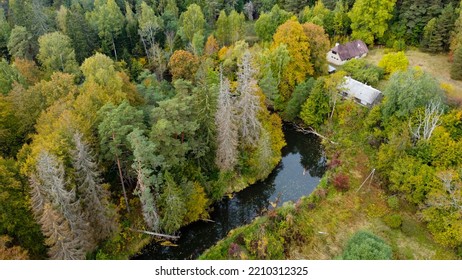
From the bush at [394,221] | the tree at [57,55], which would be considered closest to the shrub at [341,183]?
the bush at [394,221]

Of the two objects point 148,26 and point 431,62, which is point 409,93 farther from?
point 148,26

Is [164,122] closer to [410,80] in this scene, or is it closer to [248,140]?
[248,140]

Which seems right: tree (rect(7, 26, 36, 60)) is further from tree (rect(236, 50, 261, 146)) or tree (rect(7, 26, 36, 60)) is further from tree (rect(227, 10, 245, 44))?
tree (rect(236, 50, 261, 146))

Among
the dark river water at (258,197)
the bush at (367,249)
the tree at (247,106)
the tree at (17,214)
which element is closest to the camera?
the tree at (17,214)

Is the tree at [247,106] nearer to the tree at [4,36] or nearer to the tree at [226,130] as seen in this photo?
the tree at [226,130]

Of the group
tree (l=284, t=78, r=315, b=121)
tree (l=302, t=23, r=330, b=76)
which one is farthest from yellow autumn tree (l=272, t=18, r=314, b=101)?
tree (l=284, t=78, r=315, b=121)
